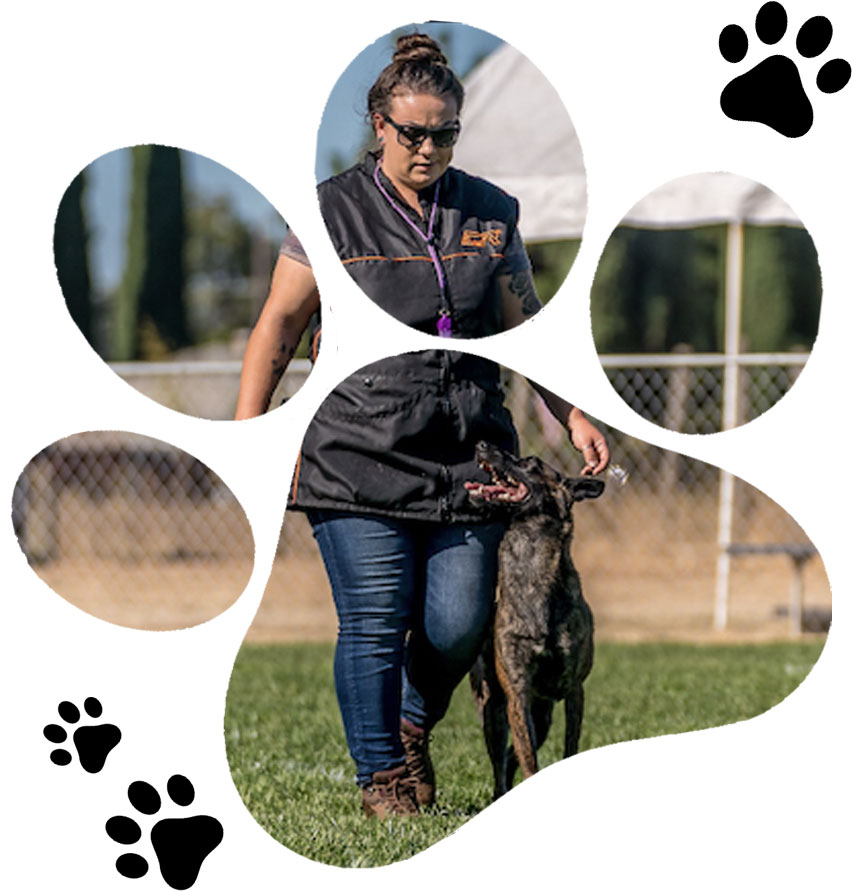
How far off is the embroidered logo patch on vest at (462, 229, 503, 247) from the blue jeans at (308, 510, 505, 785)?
64cm

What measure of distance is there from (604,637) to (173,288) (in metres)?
6.55

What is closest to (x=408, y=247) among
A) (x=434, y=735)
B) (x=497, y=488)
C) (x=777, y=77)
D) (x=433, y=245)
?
(x=433, y=245)

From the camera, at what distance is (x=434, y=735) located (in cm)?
443

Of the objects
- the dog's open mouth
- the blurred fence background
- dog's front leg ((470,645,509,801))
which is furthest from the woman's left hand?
the blurred fence background

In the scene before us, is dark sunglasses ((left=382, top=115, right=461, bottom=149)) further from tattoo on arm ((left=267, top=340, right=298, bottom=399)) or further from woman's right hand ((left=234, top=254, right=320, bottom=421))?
tattoo on arm ((left=267, top=340, right=298, bottom=399))

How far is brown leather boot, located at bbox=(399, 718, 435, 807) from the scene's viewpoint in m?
3.30

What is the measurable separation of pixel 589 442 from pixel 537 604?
402mm

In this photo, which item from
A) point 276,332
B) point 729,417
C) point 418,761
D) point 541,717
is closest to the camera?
point 276,332

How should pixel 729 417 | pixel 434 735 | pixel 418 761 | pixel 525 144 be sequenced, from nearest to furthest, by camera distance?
1. pixel 418 761
2. pixel 525 144
3. pixel 434 735
4. pixel 729 417

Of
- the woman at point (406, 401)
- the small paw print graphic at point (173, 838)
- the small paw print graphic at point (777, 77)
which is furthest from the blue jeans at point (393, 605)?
the small paw print graphic at point (777, 77)

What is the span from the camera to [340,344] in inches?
119

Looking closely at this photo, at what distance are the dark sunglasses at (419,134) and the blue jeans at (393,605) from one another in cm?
84

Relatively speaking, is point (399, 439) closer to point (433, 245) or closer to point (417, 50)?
point (433, 245)

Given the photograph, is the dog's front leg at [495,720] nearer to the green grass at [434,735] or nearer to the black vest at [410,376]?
the green grass at [434,735]
